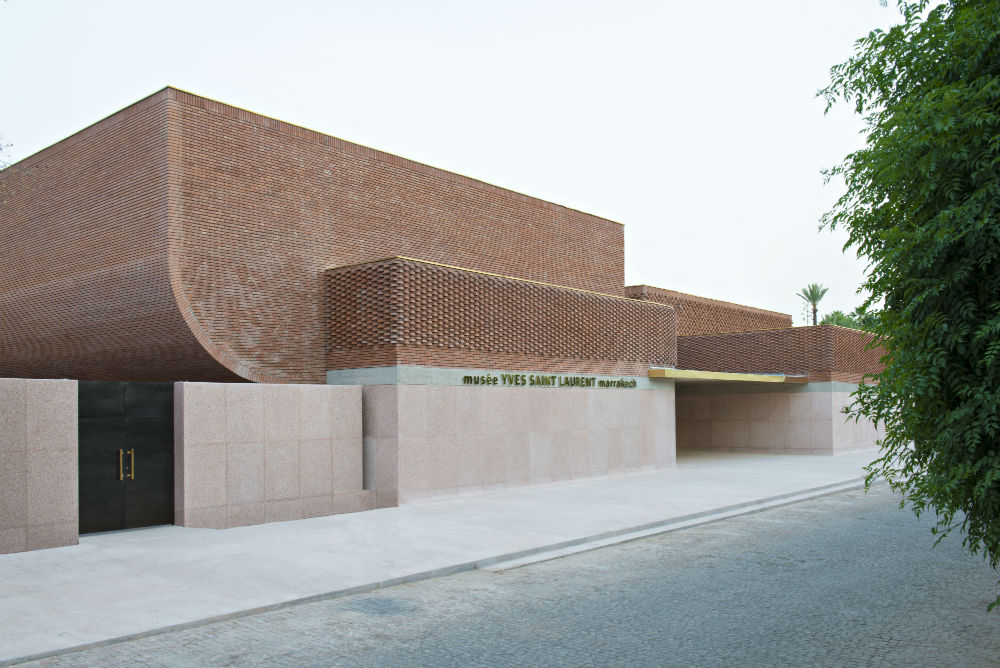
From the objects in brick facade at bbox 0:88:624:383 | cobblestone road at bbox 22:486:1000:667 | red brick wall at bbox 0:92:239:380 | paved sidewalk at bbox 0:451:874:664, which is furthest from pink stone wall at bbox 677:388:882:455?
red brick wall at bbox 0:92:239:380

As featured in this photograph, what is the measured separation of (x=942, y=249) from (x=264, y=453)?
40.5ft

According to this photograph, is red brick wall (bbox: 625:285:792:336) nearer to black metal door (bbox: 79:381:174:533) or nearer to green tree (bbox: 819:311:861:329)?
black metal door (bbox: 79:381:174:533)

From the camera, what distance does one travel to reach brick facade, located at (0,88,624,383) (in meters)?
17.8

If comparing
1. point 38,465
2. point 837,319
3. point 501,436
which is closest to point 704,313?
point 501,436

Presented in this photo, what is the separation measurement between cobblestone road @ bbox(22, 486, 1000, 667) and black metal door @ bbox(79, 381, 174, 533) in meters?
6.40

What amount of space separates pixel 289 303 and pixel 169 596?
420 inches

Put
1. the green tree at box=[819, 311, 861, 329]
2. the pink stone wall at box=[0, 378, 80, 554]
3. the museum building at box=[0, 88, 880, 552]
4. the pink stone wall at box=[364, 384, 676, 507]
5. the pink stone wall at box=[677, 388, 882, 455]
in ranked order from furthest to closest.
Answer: the green tree at box=[819, 311, 861, 329] < the pink stone wall at box=[677, 388, 882, 455] < the pink stone wall at box=[364, 384, 676, 507] < the museum building at box=[0, 88, 880, 552] < the pink stone wall at box=[0, 378, 80, 554]

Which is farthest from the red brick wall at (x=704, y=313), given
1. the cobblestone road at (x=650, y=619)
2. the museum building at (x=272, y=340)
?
the cobblestone road at (x=650, y=619)

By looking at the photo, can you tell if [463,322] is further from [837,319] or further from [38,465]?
[837,319]

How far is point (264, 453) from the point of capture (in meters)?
15.6

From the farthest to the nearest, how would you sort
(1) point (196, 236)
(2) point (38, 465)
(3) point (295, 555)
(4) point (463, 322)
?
1. (4) point (463, 322)
2. (1) point (196, 236)
3. (2) point (38, 465)
4. (3) point (295, 555)

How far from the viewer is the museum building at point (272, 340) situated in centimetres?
1426

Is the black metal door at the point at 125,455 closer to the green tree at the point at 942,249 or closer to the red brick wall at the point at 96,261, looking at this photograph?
the red brick wall at the point at 96,261

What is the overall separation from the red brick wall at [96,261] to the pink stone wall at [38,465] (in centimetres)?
508
